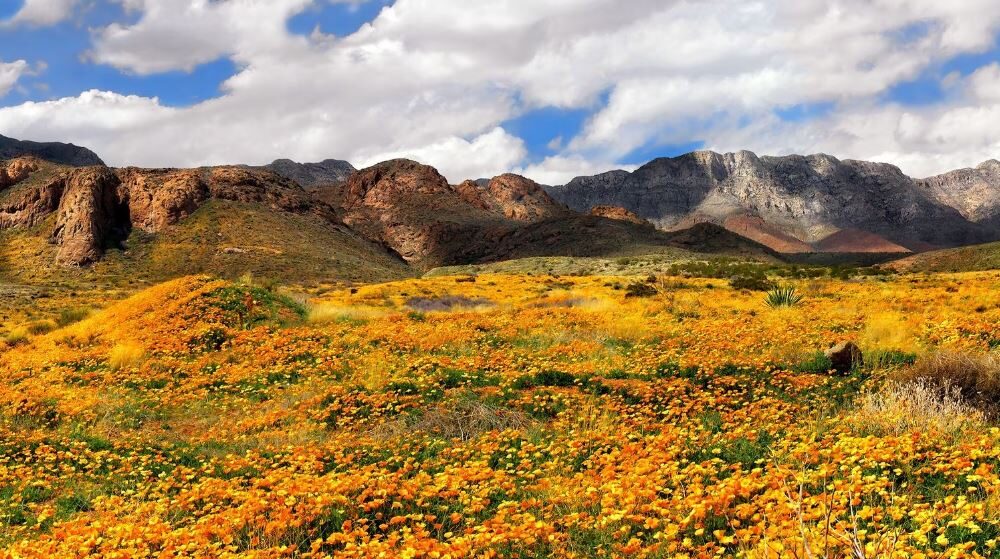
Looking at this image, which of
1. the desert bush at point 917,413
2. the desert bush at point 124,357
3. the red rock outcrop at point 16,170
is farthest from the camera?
the red rock outcrop at point 16,170

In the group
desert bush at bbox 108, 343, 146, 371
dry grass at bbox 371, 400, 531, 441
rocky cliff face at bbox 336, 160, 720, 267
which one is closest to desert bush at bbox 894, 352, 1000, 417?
dry grass at bbox 371, 400, 531, 441

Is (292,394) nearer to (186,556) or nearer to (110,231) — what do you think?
(186,556)

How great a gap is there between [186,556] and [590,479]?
3.92 meters

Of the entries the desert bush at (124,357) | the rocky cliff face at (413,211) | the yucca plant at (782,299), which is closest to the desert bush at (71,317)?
the desert bush at (124,357)

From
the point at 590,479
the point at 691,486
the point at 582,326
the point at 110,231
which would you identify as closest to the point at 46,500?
the point at 590,479

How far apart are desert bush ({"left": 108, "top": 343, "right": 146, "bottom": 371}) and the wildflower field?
0.09m

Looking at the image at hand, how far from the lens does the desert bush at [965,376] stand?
846 centimetres

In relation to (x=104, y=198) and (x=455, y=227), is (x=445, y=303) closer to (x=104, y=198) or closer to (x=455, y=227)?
(x=104, y=198)

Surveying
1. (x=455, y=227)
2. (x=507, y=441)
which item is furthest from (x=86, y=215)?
(x=507, y=441)

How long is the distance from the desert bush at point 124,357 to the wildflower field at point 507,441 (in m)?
0.09

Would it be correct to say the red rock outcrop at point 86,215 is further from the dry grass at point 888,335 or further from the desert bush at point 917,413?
the desert bush at point 917,413

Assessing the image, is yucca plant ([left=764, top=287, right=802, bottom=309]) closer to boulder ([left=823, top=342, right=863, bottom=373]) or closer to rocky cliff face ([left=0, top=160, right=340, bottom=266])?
boulder ([left=823, top=342, right=863, bottom=373])

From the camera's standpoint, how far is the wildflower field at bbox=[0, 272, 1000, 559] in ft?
18.2

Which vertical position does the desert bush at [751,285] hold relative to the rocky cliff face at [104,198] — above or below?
below
